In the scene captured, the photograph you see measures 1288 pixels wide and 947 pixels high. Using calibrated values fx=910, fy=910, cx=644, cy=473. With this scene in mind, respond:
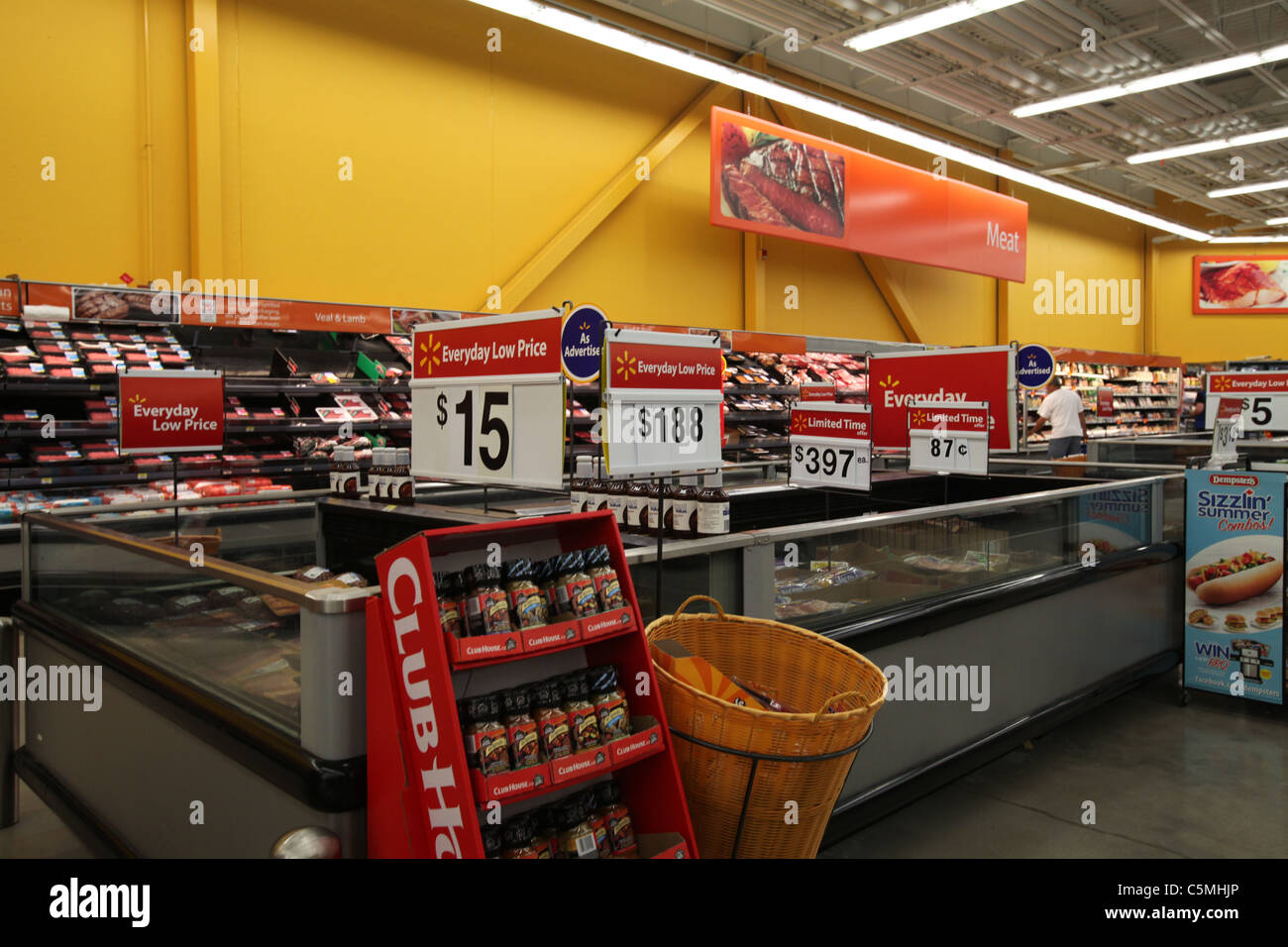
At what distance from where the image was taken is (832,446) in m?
3.91

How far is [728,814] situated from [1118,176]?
20811mm

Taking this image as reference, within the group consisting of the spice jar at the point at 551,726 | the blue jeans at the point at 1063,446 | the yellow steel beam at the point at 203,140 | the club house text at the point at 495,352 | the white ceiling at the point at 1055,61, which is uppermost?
the white ceiling at the point at 1055,61

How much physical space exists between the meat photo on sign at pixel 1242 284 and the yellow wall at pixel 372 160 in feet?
41.6

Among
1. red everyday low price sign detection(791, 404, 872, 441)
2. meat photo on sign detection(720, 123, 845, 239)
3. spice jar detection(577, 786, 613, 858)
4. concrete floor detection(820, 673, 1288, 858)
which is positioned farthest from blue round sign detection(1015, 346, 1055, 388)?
spice jar detection(577, 786, 613, 858)


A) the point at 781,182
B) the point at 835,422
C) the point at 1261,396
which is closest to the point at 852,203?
the point at 781,182

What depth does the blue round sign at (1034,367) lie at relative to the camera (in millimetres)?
9555

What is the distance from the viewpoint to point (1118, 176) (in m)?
18.9

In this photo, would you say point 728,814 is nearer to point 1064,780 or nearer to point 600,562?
point 600,562

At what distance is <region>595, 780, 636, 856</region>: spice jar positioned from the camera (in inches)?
69.2

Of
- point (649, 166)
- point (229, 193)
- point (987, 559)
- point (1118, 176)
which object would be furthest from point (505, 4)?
point (1118, 176)

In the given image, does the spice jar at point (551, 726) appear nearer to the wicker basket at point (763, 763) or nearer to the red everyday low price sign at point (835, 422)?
the wicker basket at point (763, 763)

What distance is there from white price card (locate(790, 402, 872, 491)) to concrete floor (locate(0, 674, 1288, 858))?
4.26 ft

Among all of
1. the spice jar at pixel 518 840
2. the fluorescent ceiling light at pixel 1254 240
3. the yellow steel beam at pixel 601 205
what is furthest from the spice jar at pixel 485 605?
the fluorescent ceiling light at pixel 1254 240

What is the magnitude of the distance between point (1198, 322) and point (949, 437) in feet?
65.2
